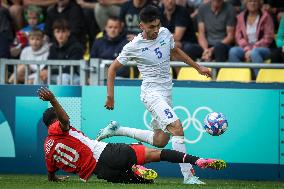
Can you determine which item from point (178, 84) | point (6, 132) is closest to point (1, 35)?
point (6, 132)

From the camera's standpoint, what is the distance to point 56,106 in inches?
436

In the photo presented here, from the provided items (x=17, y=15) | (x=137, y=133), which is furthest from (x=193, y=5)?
(x=137, y=133)

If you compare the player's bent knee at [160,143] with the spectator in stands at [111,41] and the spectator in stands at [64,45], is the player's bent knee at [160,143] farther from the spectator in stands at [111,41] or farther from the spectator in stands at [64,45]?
the spectator in stands at [64,45]

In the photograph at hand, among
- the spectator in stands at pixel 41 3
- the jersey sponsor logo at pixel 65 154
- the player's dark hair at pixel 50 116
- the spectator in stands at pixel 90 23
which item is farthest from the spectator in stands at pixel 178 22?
the jersey sponsor logo at pixel 65 154

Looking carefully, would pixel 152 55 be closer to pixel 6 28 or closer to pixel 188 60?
pixel 188 60

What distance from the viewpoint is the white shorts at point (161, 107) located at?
1245 centimetres

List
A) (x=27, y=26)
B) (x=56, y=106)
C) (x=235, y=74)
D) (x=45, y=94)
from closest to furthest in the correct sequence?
(x=45, y=94), (x=56, y=106), (x=235, y=74), (x=27, y=26)

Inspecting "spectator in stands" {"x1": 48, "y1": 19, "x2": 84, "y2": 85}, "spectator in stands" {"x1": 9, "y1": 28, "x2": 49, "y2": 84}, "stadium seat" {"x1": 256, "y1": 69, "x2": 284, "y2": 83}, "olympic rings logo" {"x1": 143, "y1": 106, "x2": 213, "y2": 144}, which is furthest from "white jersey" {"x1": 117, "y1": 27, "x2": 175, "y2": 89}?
"spectator in stands" {"x1": 9, "y1": 28, "x2": 49, "y2": 84}

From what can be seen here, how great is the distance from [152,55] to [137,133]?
145cm

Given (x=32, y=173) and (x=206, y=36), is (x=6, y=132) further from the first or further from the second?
(x=206, y=36)

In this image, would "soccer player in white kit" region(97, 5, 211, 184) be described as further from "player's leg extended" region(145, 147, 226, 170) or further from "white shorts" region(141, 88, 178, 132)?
"player's leg extended" region(145, 147, 226, 170)

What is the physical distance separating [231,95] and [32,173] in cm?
353

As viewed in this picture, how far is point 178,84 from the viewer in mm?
14836

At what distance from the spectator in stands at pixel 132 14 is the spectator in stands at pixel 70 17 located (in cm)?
108
